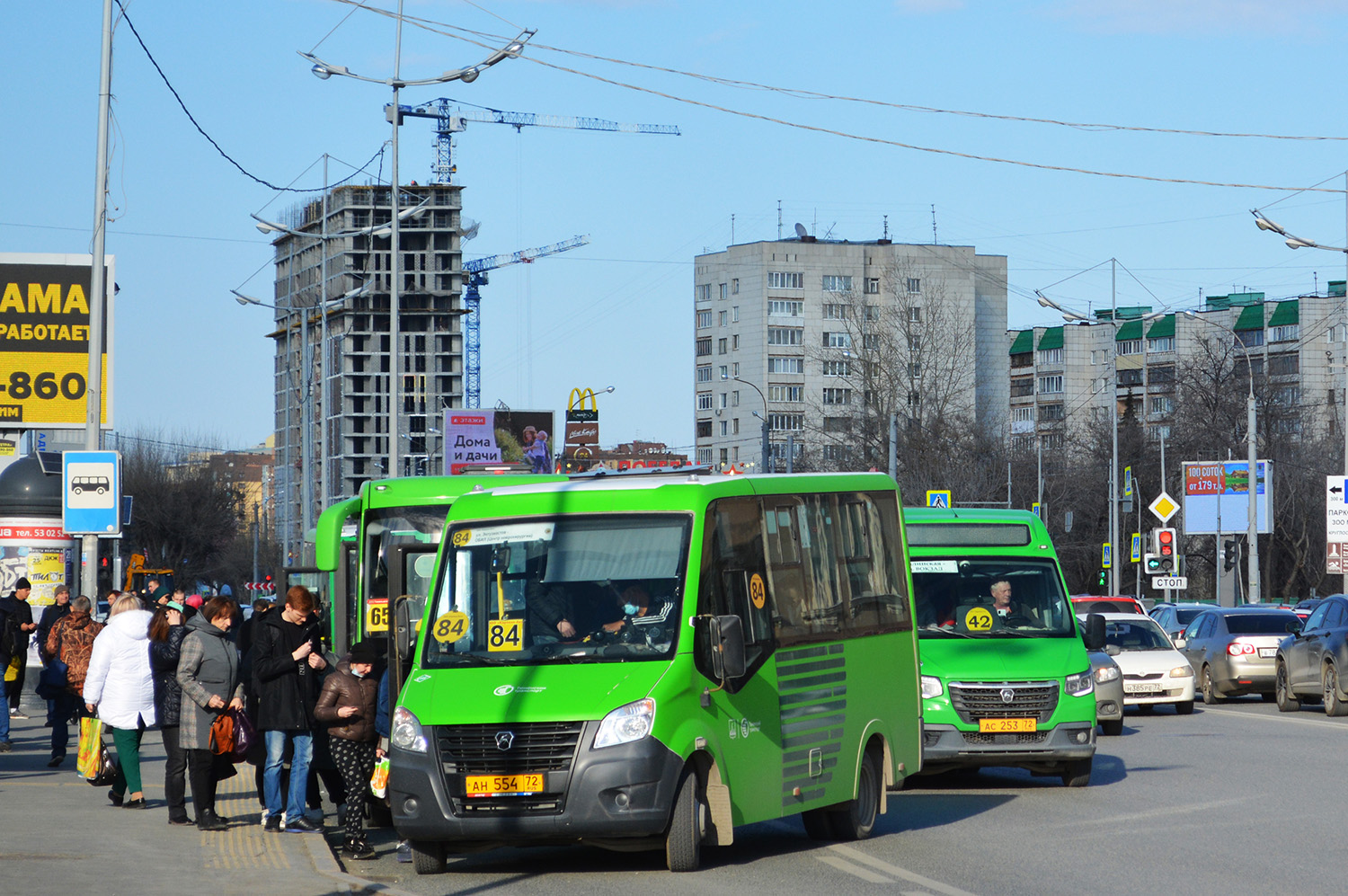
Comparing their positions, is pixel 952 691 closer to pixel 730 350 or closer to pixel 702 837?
pixel 702 837

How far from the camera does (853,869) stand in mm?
10852

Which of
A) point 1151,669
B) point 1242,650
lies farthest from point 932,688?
point 1242,650

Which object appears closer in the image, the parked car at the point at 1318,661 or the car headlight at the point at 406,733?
the car headlight at the point at 406,733

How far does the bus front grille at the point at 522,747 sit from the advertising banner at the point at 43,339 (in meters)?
20.7

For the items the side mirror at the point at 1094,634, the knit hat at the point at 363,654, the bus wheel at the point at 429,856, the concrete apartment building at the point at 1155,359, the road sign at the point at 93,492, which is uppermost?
the concrete apartment building at the point at 1155,359

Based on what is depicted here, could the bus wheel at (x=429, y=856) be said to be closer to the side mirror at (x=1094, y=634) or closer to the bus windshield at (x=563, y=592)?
the bus windshield at (x=563, y=592)

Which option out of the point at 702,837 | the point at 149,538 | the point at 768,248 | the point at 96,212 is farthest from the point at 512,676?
the point at 768,248

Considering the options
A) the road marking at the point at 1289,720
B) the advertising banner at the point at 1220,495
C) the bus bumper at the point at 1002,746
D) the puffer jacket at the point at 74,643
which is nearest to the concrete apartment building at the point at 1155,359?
the advertising banner at the point at 1220,495

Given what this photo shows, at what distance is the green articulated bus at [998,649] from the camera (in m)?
14.9

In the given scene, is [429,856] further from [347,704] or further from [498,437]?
[498,437]

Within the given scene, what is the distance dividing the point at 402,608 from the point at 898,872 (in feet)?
11.8

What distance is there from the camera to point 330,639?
20.5 m

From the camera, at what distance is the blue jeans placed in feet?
42.0

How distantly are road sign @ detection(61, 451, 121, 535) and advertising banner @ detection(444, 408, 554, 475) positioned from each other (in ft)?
78.2
